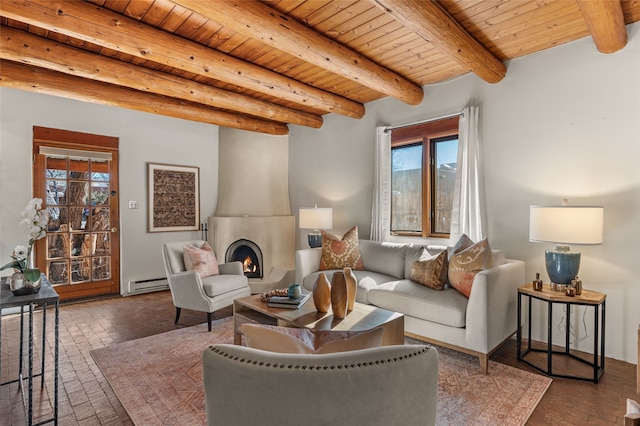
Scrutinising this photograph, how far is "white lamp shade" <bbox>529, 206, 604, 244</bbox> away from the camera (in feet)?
7.65

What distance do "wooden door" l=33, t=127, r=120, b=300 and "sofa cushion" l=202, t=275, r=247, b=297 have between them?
2.12 metres

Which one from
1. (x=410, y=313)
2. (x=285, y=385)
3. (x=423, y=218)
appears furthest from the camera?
(x=423, y=218)

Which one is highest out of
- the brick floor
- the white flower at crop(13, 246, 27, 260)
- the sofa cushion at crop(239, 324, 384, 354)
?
the white flower at crop(13, 246, 27, 260)

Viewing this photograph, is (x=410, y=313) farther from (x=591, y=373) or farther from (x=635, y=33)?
(x=635, y=33)

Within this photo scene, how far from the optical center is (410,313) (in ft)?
9.13

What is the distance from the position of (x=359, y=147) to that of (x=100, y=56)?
304cm

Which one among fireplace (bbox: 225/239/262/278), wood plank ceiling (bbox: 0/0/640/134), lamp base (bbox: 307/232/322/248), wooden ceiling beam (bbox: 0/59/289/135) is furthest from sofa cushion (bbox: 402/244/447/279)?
wooden ceiling beam (bbox: 0/59/289/135)

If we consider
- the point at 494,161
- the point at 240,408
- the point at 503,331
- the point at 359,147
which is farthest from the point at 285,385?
the point at 359,147

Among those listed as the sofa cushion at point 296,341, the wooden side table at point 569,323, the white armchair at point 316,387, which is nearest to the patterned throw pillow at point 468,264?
the wooden side table at point 569,323

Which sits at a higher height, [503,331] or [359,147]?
[359,147]

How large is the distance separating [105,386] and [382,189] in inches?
132

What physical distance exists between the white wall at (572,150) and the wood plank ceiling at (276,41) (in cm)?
18

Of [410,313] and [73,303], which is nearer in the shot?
[410,313]

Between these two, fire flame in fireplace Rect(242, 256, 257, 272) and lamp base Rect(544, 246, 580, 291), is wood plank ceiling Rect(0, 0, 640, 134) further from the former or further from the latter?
fire flame in fireplace Rect(242, 256, 257, 272)
